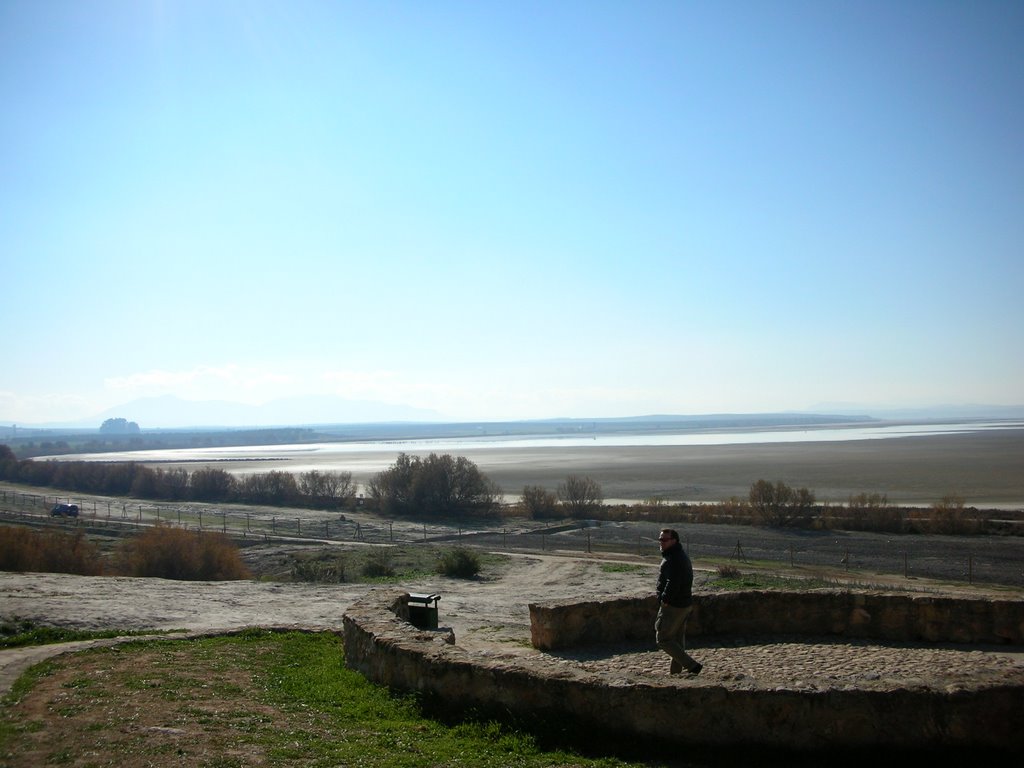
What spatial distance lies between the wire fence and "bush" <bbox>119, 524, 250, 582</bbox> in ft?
32.2

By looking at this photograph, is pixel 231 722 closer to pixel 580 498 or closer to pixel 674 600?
pixel 674 600

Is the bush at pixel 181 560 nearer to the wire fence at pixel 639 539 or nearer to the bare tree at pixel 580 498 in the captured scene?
the wire fence at pixel 639 539

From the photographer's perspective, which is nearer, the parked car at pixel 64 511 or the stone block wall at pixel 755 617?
the stone block wall at pixel 755 617

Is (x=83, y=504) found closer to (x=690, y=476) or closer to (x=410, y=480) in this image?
(x=410, y=480)

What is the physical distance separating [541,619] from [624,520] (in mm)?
37048

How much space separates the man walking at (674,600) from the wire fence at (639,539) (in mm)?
21714

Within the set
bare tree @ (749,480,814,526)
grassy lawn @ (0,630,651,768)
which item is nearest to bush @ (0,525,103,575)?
grassy lawn @ (0,630,651,768)

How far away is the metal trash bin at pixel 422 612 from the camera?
14.6 metres

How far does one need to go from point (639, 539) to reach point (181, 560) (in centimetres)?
2150

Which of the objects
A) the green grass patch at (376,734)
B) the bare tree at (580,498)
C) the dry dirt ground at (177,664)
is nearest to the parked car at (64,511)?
the bare tree at (580,498)

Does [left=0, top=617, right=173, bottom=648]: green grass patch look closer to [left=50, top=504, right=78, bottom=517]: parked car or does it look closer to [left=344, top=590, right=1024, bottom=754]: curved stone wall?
[left=344, top=590, right=1024, bottom=754]: curved stone wall

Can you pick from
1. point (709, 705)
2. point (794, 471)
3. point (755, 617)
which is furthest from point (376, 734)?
point (794, 471)

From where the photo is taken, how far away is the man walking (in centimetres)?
966

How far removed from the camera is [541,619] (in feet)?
42.4
